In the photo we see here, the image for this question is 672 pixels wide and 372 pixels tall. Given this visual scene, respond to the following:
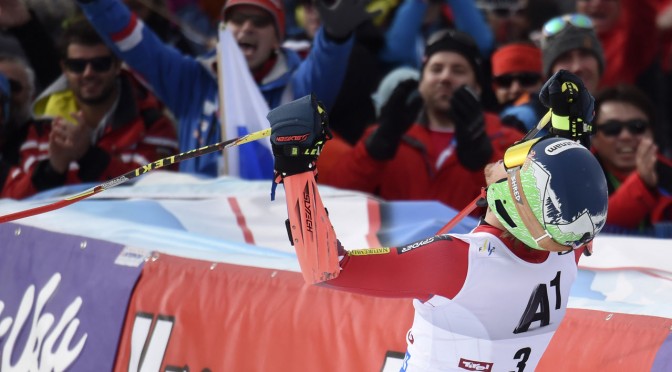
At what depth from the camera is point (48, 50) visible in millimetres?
6613

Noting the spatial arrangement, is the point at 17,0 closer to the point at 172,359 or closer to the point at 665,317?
the point at 172,359

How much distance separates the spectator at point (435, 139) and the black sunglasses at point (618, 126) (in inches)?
16.8

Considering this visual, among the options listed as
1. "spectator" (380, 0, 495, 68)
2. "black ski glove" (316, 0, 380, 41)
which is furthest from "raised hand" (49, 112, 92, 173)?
"spectator" (380, 0, 495, 68)

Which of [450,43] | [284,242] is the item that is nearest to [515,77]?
[450,43]

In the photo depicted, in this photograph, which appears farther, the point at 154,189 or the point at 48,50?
the point at 48,50

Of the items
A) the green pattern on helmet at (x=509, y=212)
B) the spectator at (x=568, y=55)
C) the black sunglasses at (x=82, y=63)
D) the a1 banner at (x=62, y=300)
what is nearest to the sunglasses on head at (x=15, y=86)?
the black sunglasses at (x=82, y=63)

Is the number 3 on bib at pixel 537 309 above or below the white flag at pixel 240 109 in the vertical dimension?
below

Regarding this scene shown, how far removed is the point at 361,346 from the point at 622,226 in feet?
5.96

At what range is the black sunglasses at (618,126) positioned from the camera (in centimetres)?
496

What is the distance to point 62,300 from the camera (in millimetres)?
4301

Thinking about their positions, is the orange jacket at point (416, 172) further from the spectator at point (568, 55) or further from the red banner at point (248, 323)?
the red banner at point (248, 323)

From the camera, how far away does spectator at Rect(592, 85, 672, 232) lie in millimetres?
4617

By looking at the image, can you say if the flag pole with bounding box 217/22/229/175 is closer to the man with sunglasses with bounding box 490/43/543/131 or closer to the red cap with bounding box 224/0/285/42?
the red cap with bounding box 224/0/285/42

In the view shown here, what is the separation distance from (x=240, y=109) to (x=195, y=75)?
1.37 feet
